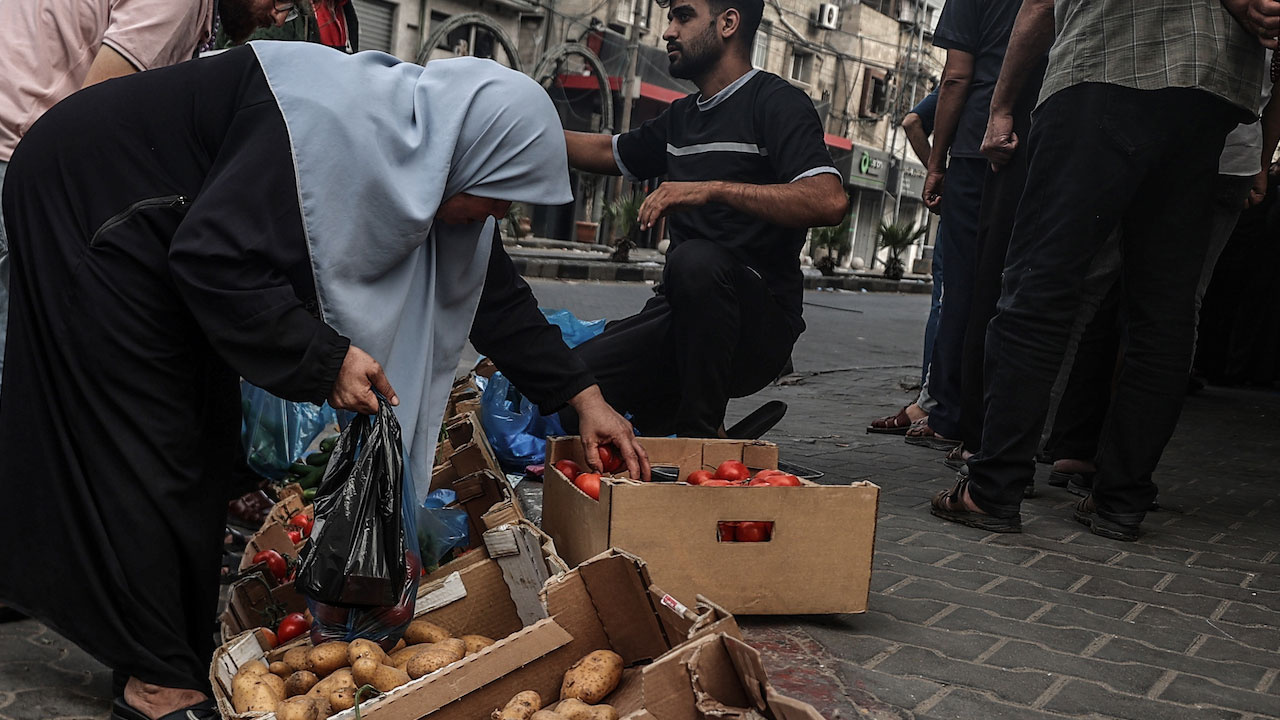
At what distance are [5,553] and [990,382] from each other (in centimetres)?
294

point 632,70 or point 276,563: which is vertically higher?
point 632,70

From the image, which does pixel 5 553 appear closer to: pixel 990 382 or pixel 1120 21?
pixel 990 382

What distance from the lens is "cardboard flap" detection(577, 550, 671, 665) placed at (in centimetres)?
226

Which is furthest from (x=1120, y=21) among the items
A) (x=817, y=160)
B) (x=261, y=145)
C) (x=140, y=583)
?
(x=140, y=583)

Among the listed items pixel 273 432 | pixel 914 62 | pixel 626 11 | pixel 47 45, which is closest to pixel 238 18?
pixel 47 45

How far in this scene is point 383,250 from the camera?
2.37 metres

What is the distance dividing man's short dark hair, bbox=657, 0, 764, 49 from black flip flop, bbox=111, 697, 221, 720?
298 centimetres

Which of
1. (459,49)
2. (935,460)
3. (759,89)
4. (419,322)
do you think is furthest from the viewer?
(459,49)

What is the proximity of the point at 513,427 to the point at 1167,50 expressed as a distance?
269 cm

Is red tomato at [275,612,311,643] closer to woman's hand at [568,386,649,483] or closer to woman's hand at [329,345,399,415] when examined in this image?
woman's hand at [329,345,399,415]

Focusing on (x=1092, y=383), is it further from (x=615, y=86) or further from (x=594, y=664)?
(x=615, y=86)

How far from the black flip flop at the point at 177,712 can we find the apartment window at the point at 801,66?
118 ft

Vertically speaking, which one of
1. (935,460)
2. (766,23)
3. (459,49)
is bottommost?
(935,460)

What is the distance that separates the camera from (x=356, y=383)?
2.24 metres
